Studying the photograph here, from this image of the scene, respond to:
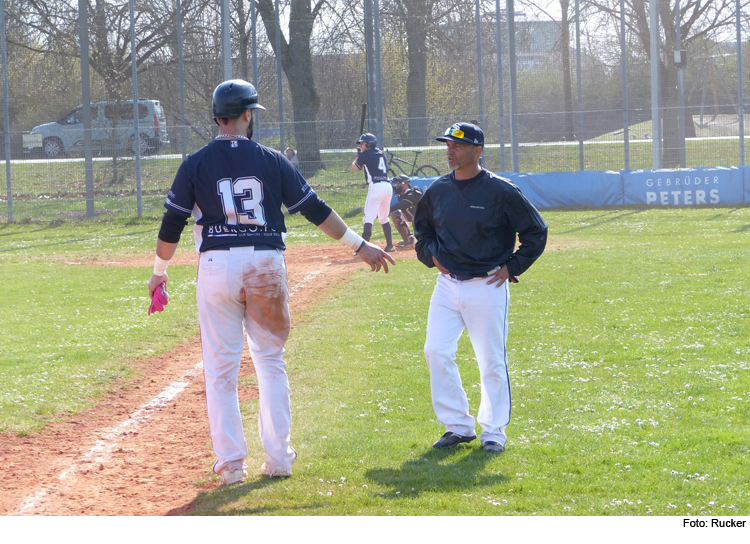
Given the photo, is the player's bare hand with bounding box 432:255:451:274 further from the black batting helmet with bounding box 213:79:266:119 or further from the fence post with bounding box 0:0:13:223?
the fence post with bounding box 0:0:13:223

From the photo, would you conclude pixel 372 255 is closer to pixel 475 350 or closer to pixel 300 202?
pixel 300 202

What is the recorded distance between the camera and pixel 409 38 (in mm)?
24156

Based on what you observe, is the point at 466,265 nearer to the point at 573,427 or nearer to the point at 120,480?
the point at 573,427

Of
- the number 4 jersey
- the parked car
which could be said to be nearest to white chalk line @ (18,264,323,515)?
the number 4 jersey

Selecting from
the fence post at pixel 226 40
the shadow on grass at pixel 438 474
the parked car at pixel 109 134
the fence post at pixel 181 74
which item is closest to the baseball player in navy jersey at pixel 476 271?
the shadow on grass at pixel 438 474

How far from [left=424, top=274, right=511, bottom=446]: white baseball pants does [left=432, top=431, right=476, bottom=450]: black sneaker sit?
0.03 meters

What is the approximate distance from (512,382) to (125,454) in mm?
2975

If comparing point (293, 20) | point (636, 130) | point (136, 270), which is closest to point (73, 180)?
point (293, 20)

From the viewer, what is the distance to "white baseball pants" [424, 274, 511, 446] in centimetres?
491

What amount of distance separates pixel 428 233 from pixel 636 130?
2016 cm

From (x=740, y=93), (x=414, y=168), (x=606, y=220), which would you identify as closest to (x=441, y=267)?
(x=606, y=220)

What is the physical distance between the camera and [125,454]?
5227 millimetres

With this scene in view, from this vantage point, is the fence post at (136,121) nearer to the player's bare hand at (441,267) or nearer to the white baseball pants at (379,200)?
the white baseball pants at (379,200)

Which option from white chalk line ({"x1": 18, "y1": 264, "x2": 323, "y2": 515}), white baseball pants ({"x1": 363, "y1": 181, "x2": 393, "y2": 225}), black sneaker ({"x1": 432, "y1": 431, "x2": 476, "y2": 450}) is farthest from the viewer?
white baseball pants ({"x1": 363, "y1": 181, "x2": 393, "y2": 225})
